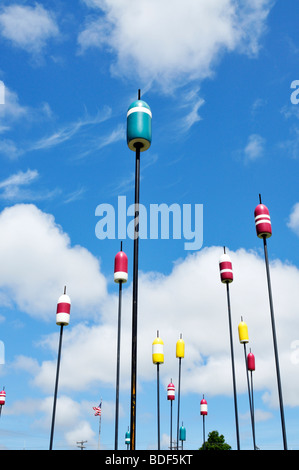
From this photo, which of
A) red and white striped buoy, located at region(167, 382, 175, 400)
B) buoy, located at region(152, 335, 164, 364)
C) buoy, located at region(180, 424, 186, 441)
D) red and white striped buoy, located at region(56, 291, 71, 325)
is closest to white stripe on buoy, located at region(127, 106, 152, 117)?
red and white striped buoy, located at region(56, 291, 71, 325)

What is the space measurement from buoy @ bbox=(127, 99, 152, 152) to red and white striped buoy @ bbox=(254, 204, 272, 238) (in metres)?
5.51

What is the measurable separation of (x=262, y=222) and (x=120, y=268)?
4.73 m

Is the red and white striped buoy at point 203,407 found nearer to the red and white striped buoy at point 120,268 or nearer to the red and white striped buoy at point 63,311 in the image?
the red and white striped buoy at point 63,311

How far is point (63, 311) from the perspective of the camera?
1577cm

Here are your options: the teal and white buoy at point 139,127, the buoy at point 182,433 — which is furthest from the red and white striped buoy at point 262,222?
the buoy at point 182,433

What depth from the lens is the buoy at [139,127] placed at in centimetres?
888

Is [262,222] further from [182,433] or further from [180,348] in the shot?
[182,433]

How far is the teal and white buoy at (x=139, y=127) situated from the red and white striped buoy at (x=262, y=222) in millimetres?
5506

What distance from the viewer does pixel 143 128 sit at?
8922 millimetres

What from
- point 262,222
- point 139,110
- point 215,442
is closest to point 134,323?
point 139,110

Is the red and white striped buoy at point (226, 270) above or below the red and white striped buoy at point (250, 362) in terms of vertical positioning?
above
